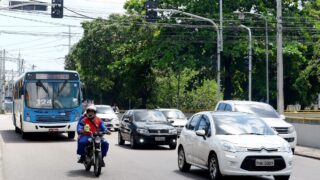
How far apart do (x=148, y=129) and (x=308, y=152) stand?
5774mm

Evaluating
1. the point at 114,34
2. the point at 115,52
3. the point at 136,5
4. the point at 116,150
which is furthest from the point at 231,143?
the point at 114,34

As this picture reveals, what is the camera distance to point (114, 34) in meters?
62.2

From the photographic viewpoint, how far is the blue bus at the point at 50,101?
27875mm

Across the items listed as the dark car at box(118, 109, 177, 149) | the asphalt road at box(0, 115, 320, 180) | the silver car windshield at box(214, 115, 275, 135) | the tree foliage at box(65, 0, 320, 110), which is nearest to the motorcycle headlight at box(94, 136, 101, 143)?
the asphalt road at box(0, 115, 320, 180)

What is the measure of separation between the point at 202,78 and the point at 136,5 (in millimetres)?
8070

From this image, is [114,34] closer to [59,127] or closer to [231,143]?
[59,127]

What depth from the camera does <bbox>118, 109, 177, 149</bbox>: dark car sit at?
23469 millimetres

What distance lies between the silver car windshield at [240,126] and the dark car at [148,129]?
350 inches

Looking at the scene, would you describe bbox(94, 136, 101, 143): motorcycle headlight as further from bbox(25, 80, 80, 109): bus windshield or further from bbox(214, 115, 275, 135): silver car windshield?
bbox(25, 80, 80, 109): bus windshield

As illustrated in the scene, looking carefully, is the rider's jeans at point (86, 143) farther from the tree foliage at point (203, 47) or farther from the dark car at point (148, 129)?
the tree foliage at point (203, 47)

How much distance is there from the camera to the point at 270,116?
2303cm

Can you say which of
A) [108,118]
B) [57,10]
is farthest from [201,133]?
[108,118]

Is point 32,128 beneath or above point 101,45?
beneath

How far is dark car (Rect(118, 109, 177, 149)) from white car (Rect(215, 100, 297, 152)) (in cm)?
228
